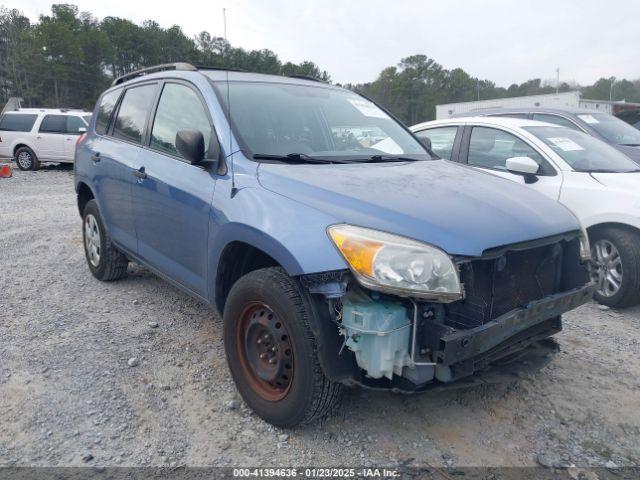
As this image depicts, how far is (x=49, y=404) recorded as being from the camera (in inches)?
114

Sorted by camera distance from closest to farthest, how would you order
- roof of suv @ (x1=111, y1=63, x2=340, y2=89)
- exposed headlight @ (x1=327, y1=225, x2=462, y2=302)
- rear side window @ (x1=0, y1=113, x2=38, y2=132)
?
1. exposed headlight @ (x1=327, y1=225, x2=462, y2=302)
2. roof of suv @ (x1=111, y1=63, x2=340, y2=89)
3. rear side window @ (x1=0, y1=113, x2=38, y2=132)

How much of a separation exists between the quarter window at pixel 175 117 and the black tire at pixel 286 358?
3.48 ft

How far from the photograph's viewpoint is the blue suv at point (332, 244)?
7.29 ft

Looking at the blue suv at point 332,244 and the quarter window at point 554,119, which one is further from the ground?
the quarter window at point 554,119

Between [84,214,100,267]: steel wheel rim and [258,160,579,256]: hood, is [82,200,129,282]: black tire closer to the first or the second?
[84,214,100,267]: steel wheel rim

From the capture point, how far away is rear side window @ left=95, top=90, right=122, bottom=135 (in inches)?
185

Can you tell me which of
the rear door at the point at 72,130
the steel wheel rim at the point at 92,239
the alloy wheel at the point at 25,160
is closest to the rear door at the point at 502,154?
the steel wheel rim at the point at 92,239

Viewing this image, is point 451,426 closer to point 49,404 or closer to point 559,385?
point 559,385

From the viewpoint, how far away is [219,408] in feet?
9.47

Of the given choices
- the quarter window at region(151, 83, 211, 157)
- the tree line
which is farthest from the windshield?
the tree line

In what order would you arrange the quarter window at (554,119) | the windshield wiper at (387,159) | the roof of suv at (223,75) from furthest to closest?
the quarter window at (554,119)
the roof of suv at (223,75)
the windshield wiper at (387,159)

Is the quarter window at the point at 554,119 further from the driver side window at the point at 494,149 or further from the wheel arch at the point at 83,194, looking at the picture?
the wheel arch at the point at 83,194

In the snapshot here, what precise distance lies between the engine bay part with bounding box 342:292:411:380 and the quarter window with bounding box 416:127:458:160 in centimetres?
377

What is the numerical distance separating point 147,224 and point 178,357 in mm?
981
